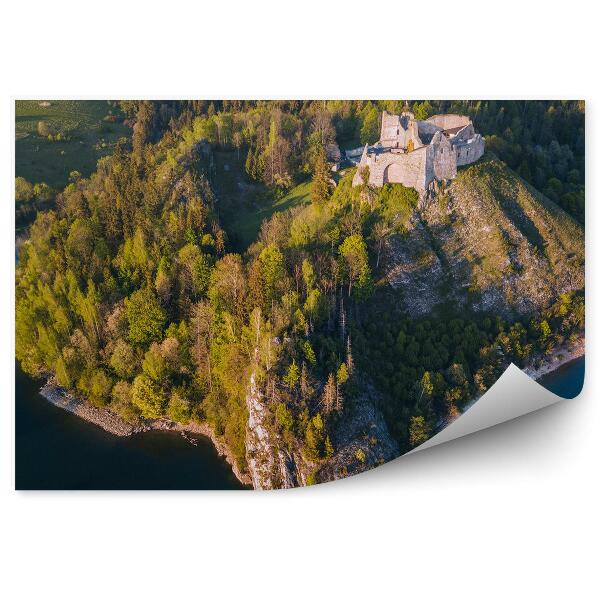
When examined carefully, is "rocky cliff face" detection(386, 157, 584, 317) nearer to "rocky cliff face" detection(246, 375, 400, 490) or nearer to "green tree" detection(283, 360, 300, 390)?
"rocky cliff face" detection(246, 375, 400, 490)

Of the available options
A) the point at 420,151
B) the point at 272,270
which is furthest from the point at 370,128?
the point at 272,270

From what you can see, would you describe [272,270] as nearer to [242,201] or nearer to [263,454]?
[242,201]

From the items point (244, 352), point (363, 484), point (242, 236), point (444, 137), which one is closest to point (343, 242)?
point (242, 236)

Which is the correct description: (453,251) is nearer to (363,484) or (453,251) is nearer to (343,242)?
(343,242)

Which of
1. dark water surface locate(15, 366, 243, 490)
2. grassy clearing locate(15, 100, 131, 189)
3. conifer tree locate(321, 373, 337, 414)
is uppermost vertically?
grassy clearing locate(15, 100, 131, 189)

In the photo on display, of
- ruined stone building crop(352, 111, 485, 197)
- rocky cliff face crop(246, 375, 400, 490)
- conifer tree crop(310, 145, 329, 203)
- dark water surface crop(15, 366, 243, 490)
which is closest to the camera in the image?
rocky cliff face crop(246, 375, 400, 490)

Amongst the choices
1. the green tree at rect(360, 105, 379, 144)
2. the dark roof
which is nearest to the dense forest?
the green tree at rect(360, 105, 379, 144)
